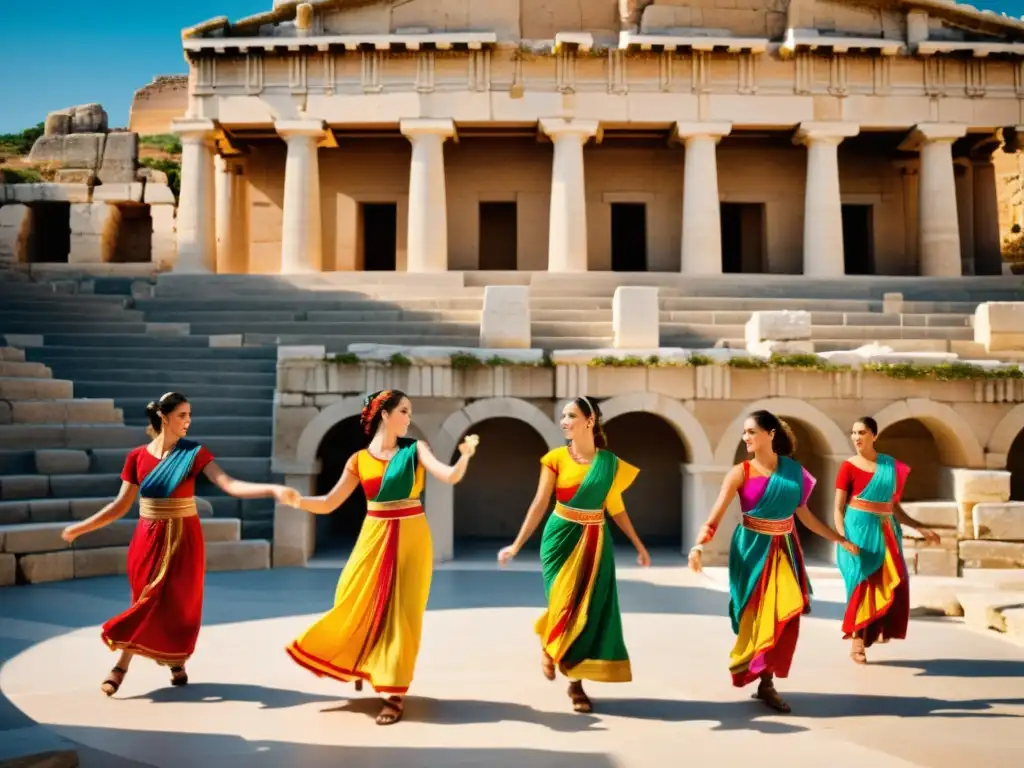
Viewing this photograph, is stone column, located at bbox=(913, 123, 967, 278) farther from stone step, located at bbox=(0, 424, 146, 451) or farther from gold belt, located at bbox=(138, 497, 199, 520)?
gold belt, located at bbox=(138, 497, 199, 520)

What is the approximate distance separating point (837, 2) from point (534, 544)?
51.0 feet

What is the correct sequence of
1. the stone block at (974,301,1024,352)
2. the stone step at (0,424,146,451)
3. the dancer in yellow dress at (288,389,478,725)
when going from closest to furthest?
the dancer in yellow dress at (288,389,478,725) → the stone step at (0,424,146,451) → the stone block at (974,301,1024,352)

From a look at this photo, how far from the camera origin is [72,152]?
2748 centimetres

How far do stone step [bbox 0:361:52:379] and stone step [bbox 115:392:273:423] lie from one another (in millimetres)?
1099

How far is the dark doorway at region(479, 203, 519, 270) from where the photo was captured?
25.7 metres

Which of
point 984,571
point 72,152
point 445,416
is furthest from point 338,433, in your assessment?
point 72,152

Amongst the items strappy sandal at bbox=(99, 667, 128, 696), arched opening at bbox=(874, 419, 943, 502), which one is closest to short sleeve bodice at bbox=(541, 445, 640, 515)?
strappy sandal at bbox=(99, 667, 128, 696)

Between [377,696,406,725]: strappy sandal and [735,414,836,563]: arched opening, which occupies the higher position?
[735,414,836,563]: arched opening

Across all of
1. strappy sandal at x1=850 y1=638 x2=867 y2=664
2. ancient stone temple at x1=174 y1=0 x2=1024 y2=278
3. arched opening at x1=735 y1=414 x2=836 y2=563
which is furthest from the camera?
ancient stone temple at x1=174 y1=0 x2=1024 y2=278

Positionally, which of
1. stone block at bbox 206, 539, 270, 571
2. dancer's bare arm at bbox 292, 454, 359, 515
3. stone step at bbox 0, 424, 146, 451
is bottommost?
stone block at bbox 206, 539, 270, 571

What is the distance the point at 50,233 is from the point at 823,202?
20.6 metres

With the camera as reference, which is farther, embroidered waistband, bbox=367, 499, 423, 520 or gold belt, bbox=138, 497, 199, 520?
gold belt, bbox=138, 497, 199, 520

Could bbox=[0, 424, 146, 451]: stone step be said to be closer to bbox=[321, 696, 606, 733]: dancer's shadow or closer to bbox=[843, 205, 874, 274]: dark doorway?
bbox=[321, 696, 606, 733]: dancer's shadow

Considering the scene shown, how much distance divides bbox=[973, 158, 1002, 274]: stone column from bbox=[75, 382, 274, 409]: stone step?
1888 cm
